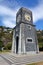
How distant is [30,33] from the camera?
751 inches

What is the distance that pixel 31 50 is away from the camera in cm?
1838

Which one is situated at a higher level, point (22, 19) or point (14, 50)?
point (22, 19)

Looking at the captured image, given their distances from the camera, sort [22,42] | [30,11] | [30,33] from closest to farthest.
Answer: [22,42]
[30,33]
[30,11]

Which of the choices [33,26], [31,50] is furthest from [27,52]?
[33,26]

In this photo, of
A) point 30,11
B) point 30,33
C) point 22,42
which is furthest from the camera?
point 30,11

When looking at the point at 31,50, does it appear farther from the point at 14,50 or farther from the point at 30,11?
the point at 30,11

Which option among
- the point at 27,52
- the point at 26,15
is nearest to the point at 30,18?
the point at 26,15

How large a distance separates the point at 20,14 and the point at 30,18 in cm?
239

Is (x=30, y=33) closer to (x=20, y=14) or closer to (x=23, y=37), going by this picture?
(x=23, y=37)

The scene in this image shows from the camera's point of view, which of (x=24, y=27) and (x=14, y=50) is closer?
(x=24, y=27)

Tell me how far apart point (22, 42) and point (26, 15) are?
5937mm

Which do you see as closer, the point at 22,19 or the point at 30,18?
the point at 22,19

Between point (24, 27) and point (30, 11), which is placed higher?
point (30, 11)

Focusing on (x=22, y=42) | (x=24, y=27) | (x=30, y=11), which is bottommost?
(x=22, y=42)
